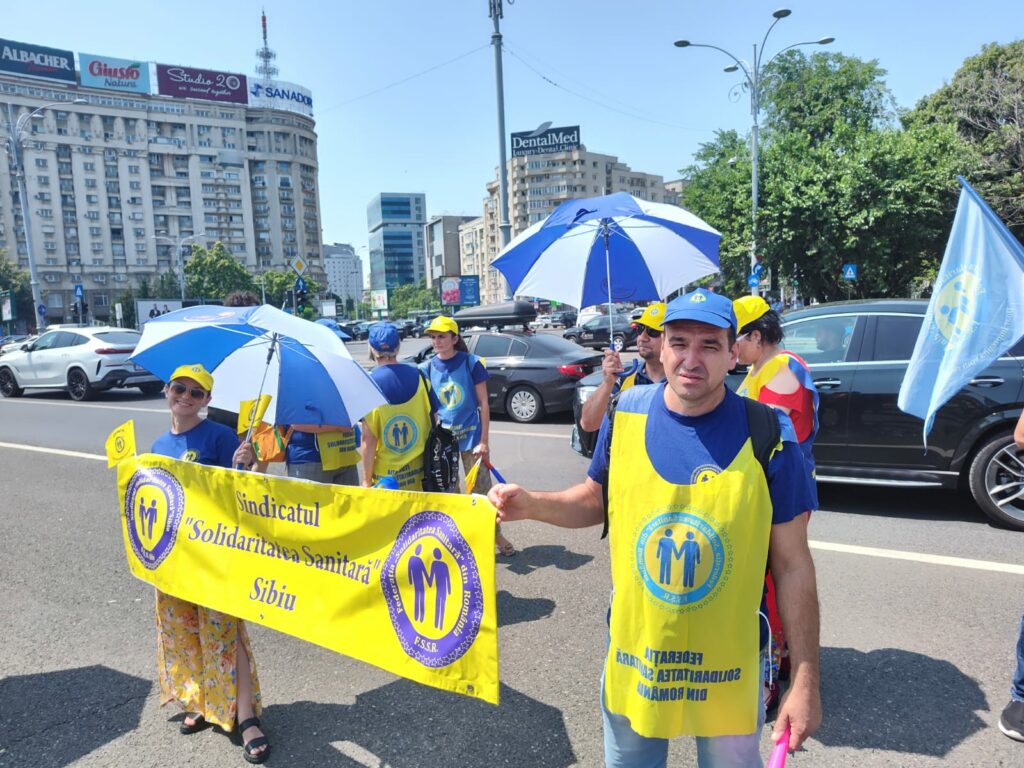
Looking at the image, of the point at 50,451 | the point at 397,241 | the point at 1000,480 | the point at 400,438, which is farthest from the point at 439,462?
the point at 397,241

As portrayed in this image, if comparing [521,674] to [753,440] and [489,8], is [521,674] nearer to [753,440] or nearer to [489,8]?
[753,440]

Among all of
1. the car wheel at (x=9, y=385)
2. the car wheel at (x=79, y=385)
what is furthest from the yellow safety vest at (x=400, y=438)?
the car wheel at (x=9, y=385)

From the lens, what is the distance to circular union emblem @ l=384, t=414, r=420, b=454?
4.28m

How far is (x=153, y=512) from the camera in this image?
3021mm

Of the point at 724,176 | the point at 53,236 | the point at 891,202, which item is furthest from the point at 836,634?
the point at 53,236

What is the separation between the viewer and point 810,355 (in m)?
5.84

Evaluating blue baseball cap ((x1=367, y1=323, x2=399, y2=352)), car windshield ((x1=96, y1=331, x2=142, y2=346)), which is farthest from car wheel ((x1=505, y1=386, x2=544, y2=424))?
car windshield ((x1=96, y1=331, x2=142, y2=346))

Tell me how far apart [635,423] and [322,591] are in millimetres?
1452

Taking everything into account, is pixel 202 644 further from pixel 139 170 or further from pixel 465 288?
pixel 139 170

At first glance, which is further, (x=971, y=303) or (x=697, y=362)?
(x=971, y=303)

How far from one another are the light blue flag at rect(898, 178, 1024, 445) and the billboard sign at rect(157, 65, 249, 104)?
120m

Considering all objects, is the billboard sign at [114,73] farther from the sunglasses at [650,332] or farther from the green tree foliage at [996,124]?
the sunglasses at [650,332]

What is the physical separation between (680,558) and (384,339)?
3.06 metres

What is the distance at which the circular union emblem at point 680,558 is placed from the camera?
5.50 ft
